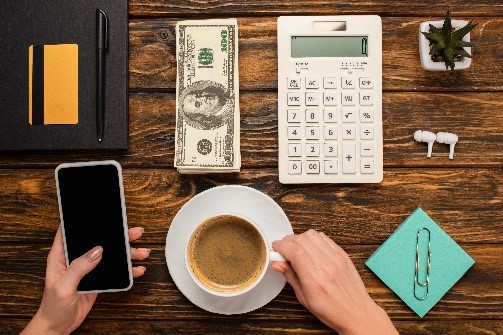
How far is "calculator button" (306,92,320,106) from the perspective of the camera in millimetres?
970

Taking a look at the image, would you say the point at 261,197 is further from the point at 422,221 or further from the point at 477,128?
the point at 477,128

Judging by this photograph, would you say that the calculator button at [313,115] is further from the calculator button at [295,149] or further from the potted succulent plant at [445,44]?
the potted succulent plant at [445,44]

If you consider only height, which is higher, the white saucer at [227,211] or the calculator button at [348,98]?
the calculator button at [348,98]

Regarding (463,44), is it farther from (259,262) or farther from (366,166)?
(259,262)

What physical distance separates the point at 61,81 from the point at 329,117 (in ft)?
1.44

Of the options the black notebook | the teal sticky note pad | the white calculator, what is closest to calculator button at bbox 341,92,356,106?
the white calculator

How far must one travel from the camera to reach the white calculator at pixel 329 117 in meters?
0.97

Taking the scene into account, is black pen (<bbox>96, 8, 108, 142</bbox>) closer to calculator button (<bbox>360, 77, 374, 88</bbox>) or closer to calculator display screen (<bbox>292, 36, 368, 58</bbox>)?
calculator display screen (<bbox>292, 36, 368, 58</bbox>)

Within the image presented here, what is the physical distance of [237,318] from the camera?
981 millimetres

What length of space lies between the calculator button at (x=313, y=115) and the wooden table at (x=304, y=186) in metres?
0.06

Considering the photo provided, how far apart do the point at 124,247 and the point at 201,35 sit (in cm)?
36

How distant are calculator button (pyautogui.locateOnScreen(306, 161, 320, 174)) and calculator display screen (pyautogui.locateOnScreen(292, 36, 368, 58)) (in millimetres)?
177

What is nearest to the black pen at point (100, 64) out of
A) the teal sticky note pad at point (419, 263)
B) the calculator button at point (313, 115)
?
the calculator button at point (313, 115)

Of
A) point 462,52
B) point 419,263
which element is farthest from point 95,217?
point 462,52
